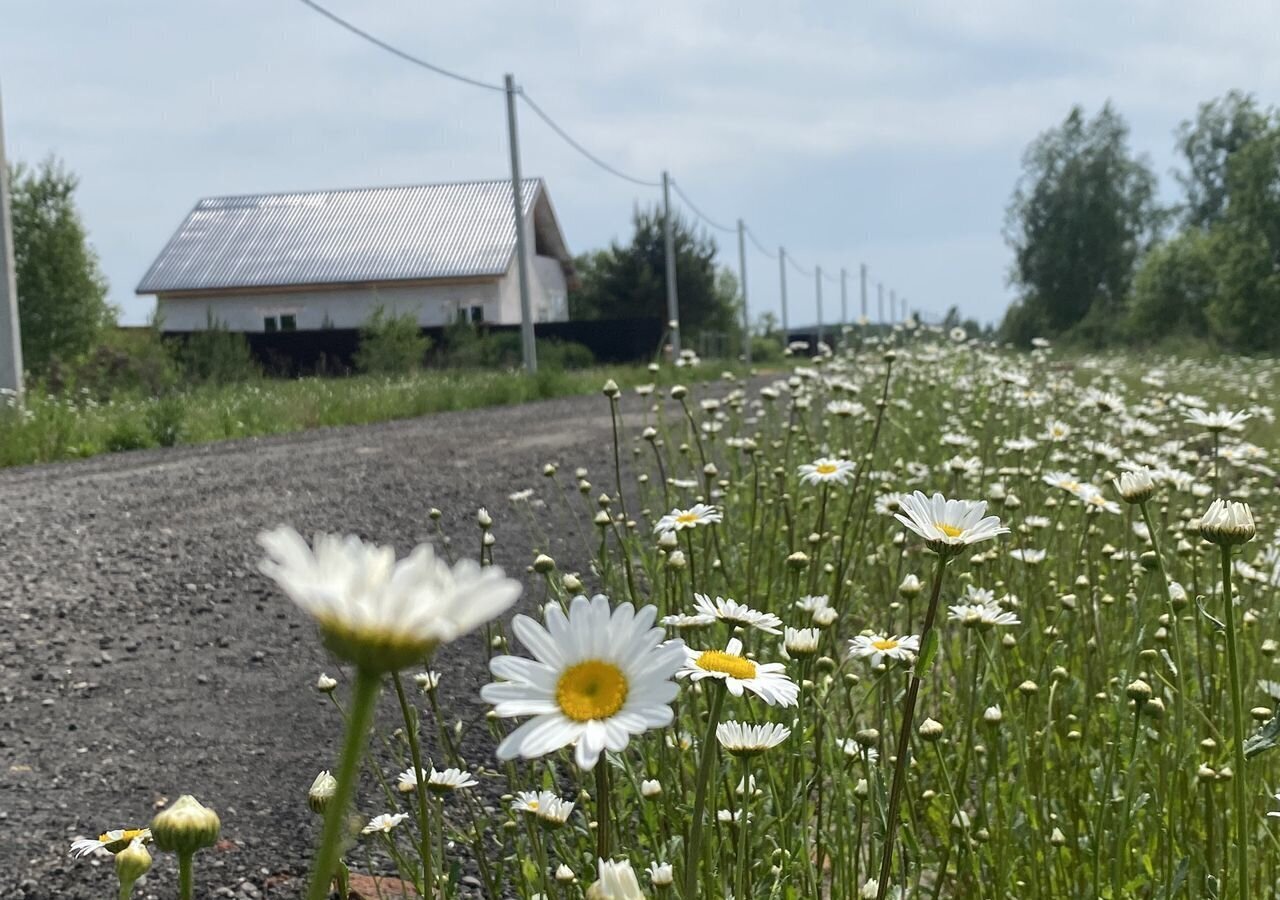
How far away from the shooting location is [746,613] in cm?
132

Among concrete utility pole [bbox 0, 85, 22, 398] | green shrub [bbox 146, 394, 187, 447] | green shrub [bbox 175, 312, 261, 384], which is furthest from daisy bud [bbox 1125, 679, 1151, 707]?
green shrub [bbox 175, 312, 261, 384]

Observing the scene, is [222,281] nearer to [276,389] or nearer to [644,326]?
[644,326]

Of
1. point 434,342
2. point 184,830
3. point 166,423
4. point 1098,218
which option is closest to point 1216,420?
point 184,830

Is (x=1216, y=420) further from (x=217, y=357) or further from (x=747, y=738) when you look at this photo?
(x=217, y=357)

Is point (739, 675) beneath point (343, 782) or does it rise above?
beneath

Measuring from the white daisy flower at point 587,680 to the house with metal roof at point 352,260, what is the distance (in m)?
29.7

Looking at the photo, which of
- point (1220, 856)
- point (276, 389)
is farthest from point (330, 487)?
point (276, 389)

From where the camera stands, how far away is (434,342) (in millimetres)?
24719

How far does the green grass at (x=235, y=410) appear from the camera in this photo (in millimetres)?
8961

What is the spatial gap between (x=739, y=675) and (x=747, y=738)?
0.18 m

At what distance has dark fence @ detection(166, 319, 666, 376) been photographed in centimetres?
2438

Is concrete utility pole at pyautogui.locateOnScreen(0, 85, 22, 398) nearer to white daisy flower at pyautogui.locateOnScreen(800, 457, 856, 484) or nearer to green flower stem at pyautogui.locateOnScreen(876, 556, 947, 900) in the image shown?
white daisy flower at pyautogui.locateOnScreen(800, 457, 856, 484)

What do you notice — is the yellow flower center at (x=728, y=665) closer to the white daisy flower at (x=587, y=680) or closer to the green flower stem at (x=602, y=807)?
the green flower stem at (x=602, y=807)

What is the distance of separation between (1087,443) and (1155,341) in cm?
3531
